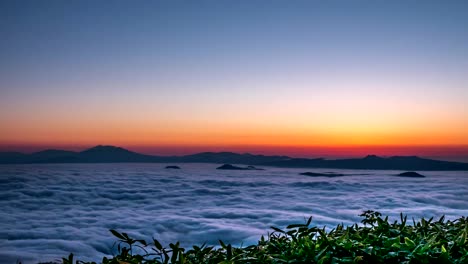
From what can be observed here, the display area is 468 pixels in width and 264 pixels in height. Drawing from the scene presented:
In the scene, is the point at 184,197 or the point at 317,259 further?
the point at 184,197

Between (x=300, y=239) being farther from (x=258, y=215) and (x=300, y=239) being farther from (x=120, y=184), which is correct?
(x=120, y=184)

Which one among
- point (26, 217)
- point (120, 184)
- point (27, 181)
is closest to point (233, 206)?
point (26, 217)

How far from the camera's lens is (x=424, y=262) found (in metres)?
1.22

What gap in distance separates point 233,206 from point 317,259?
120 feet

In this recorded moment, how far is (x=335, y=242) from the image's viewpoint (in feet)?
4.26

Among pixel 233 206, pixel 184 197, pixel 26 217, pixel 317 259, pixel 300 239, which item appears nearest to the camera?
pixel 317 259

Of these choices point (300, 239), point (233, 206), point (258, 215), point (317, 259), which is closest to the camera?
point (317, 259)

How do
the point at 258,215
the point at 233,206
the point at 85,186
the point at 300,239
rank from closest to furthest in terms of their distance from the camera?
1. the point at 300,239
2. the point at 258,215
3. the point at 233,206
4. the point at 85,186

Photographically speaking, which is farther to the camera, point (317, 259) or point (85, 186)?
point (85, 186)

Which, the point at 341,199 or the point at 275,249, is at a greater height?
the point at 275,249

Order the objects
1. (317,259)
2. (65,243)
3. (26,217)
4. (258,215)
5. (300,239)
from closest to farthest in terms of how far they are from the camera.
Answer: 1. (317,259)
2. (300,239)
3. (65,243)
4. (258,215)
5. (26,217)

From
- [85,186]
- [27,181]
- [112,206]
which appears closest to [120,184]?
[85,186]

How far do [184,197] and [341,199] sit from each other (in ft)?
55.4

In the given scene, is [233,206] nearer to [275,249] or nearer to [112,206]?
[112,206]
